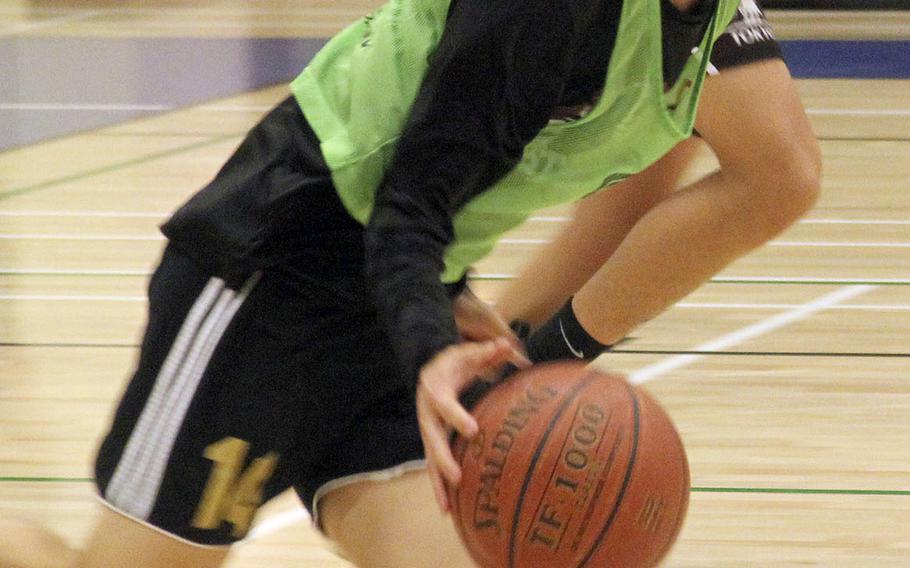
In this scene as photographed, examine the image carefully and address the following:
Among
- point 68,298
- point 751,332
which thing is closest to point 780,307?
point 751,332

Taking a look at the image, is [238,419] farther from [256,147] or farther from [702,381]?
[702,381]

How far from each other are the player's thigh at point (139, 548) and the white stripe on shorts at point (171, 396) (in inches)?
0.9

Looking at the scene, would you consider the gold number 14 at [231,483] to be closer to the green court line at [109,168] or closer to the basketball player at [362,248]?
the basketball player at [362,248]

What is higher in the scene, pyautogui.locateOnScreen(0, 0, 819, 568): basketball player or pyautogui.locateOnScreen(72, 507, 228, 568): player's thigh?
pyautogui.locateOnScreen(0, 0, 819, 568): basketball player

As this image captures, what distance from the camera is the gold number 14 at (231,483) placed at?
1.48m

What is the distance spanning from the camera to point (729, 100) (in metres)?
1.97

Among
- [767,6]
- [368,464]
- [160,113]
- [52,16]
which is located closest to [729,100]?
[368,464]

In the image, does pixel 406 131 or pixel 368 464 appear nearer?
pixel 406 131

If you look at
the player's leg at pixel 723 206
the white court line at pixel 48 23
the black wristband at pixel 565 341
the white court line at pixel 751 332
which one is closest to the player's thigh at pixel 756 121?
the player's leg at pixel 723 206

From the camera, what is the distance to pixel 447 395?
3.68 feet

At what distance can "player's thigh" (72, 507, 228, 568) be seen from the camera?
1503 millimetres

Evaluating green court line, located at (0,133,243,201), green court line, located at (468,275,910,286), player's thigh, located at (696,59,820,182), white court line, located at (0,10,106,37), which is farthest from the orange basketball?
white court line, located at (0,10,106,37)

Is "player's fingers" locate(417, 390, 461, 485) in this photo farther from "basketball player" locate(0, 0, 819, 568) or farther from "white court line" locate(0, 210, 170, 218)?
"white court line" locate(0, 210, 170, 218)

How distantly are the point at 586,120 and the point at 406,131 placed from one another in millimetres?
226
